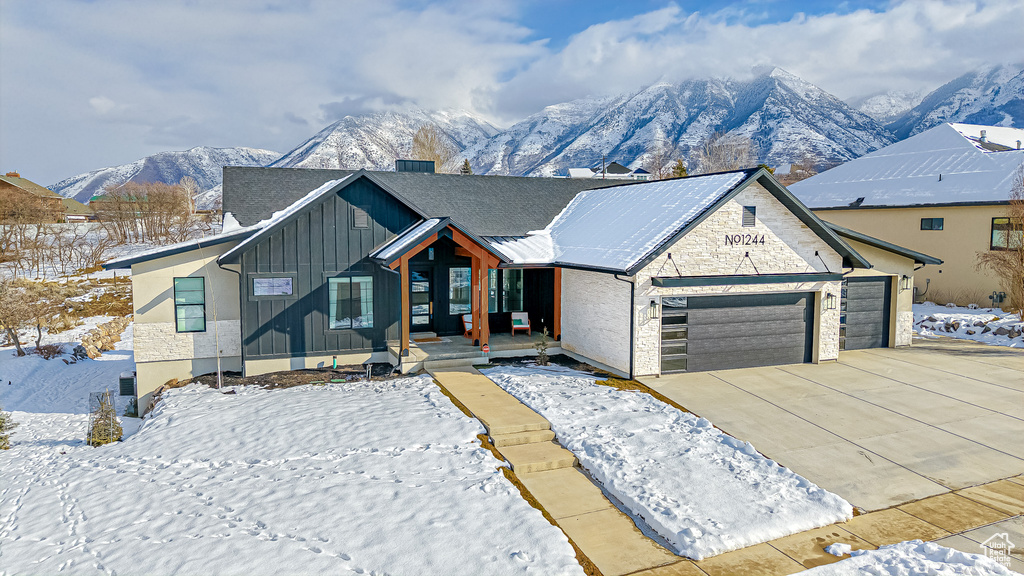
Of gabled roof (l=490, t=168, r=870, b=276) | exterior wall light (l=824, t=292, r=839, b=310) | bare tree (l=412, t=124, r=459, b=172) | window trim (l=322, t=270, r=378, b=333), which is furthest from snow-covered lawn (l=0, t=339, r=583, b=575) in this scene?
bare tree (l=412, t=124, r=459, b=172)

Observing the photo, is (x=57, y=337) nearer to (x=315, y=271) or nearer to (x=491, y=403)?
Result: (x=315, y=271)

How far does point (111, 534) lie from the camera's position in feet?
23.5

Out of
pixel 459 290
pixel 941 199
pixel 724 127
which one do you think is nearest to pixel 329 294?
pixel 459 290

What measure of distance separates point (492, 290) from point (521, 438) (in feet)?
26.9

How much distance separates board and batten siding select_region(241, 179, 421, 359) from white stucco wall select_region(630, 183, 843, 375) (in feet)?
21.0

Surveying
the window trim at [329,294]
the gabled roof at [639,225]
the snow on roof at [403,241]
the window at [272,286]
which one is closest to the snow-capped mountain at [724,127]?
the gabled roof at [639,225]

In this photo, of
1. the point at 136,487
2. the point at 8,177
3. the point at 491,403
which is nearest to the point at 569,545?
the point at 491,403

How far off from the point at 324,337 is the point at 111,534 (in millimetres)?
7864

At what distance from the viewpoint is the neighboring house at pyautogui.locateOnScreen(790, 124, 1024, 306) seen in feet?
79.3

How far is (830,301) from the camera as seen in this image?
15352 mm

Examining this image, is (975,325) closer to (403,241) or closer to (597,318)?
(597,318)

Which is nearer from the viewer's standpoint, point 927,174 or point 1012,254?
point 1012,254

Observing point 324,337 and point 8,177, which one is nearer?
point 324,337

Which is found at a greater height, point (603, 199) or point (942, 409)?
point (603, 199)
